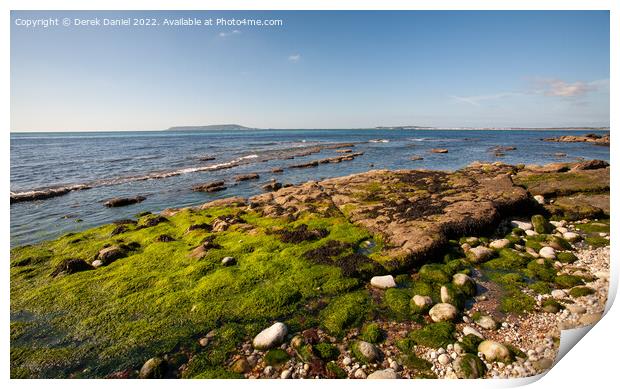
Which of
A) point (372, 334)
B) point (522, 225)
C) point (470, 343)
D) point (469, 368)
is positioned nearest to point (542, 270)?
point (522, 225)

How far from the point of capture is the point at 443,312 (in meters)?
6.43

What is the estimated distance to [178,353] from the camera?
5.85 meters

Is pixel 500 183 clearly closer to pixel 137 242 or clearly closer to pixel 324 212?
pixel 324 212

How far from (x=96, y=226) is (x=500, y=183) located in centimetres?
2018

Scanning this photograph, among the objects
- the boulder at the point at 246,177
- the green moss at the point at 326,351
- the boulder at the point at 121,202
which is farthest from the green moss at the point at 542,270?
the boulder at the point at 246,177

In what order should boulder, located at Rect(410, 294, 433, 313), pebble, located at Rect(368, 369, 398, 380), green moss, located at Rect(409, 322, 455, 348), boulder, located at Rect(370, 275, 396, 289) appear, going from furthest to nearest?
boulder, located at Rect(370, 275, 396, 289) → boulder, located at Rect(410, 294, 433, 313) → green moss, located at Rect(409, 322, 455, 348) → pebble, located at Rect(368, 369, 398, 380)

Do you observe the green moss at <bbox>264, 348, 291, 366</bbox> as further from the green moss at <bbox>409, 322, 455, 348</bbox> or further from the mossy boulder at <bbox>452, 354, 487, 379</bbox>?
the mossy boulder at <bbox>452, 354, 487, 379</bbox>

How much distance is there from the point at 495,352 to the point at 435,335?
1.03 m

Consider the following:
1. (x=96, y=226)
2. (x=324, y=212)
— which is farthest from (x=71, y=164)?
(x=324, y=212)

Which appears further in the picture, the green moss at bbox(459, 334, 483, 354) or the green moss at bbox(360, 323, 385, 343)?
the green moss at bbox(360, 323, 385, 343)

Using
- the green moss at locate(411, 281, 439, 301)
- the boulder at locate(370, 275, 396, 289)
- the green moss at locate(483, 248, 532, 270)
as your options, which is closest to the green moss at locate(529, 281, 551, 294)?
the green moss at locate(483, 248, 532, 270)

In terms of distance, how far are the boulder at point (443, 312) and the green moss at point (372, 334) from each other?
4.18 feet

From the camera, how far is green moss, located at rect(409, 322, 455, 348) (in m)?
5.83

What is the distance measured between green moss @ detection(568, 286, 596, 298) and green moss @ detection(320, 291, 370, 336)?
4.92 m
